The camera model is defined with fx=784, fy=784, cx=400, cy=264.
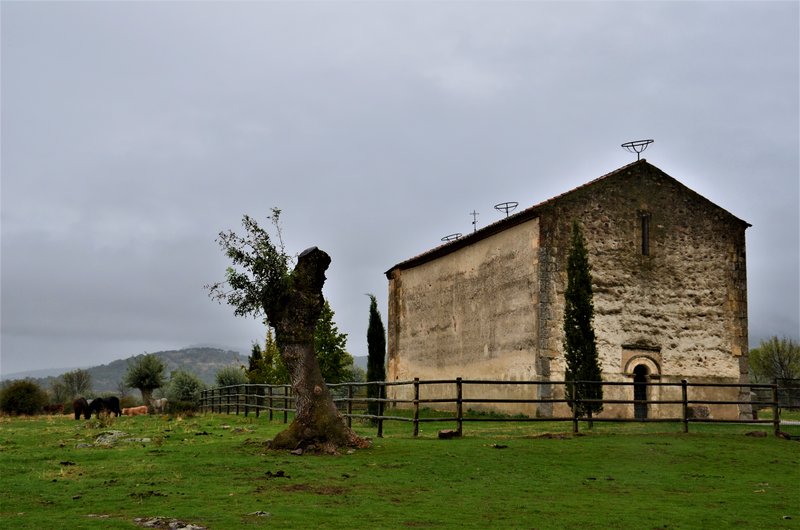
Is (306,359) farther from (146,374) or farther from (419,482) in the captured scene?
(146,374)

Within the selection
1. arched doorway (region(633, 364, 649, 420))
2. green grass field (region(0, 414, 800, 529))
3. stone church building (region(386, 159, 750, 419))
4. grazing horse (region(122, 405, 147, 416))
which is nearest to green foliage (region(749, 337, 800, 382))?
stone church building (region(386, 159, 750, 419))

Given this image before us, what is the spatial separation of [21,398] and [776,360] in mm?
53833

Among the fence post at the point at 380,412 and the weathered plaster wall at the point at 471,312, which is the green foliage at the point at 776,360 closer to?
the weathered plaster wall at the point at 471,312

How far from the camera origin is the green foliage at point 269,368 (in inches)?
2039

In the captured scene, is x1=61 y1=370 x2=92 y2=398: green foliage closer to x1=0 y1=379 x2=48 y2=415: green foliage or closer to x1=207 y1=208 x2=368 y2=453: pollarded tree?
x1=0 y1=379 x2=48 y2=415: green foliage

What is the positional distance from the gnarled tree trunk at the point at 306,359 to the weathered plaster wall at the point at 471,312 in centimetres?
1243

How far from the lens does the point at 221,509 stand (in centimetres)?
1036

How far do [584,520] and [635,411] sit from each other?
20.1 meters

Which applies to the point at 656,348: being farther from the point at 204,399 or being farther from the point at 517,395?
the point at 204,399

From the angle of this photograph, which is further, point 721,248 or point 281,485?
point 721,248

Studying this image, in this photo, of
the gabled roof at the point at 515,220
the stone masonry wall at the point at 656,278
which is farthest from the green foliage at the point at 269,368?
the stone masonry wall at the point at 656,278

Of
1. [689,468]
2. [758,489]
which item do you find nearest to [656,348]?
[689,468]

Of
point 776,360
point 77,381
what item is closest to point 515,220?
point 776,360

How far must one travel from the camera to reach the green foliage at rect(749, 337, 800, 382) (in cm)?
5962
